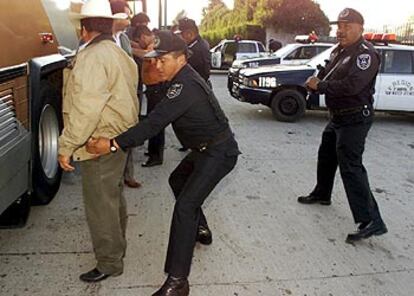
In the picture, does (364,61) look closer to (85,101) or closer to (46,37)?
(85,101)

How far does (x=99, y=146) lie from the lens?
2.75 metres

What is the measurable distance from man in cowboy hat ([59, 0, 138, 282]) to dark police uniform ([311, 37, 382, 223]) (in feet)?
5.53

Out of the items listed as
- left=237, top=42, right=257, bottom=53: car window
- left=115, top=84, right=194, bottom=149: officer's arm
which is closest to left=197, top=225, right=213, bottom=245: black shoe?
left=115, top=84, right=194, bottom=149: officer's arm

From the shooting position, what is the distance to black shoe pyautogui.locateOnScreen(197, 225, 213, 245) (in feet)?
12.2

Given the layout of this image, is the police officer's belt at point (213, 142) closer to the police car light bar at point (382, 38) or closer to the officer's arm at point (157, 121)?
the officer's arm at point (157, 121)

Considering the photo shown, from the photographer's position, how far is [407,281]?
3336 millimetres

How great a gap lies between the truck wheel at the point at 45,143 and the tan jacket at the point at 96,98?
1.11 metres

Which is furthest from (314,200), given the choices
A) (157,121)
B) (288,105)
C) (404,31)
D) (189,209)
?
(404,31)

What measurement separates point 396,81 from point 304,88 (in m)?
1.68

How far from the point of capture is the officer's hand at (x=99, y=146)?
2748mm

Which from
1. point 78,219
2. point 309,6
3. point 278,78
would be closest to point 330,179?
point 78,219

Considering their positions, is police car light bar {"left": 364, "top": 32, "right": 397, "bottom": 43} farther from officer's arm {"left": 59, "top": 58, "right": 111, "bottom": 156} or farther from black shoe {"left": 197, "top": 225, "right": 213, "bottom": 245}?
officer's arm {"left": 59, "top": 58, "right": 111, "bottom": 156}

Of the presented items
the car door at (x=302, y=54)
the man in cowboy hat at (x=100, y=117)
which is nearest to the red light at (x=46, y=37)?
the man in cowboy hat at (x=100, y=117)

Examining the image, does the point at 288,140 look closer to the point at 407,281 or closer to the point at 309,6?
the point at 407,281
